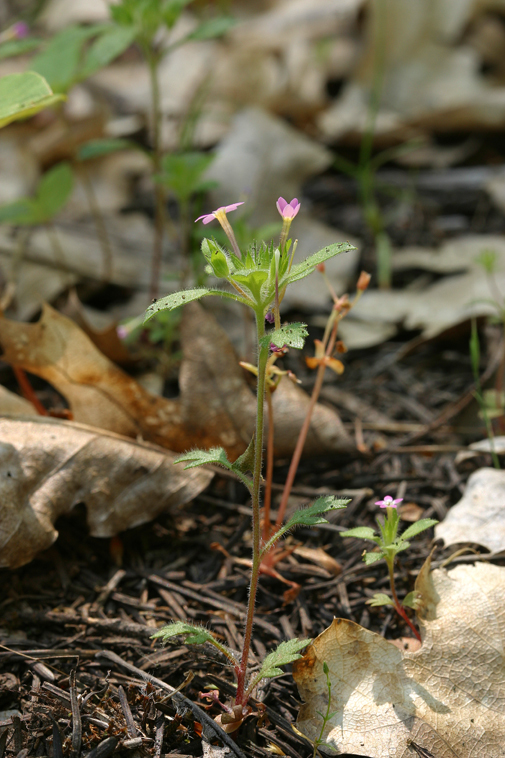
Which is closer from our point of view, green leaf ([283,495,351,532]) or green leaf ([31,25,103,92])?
green leaf ([283,495,351,532])

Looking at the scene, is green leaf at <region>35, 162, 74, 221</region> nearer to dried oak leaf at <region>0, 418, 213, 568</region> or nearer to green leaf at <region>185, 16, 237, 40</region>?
green leaf at <region>185, 16, 237, 40</region>

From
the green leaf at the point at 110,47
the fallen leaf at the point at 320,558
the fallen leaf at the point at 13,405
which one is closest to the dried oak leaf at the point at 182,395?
the fallen leaf at the point at 13,405

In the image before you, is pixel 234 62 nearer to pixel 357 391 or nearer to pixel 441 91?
pixel 441 91

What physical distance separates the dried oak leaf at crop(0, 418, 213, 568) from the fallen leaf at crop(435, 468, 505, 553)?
75 cm

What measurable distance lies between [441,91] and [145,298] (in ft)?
11.1

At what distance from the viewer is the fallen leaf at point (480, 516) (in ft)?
5.62

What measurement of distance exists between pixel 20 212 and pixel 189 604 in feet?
6.10

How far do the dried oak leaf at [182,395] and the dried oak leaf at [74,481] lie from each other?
0.49 feet

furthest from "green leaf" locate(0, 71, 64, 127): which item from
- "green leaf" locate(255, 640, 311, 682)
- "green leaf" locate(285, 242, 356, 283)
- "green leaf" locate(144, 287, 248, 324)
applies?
"green leaf" locate(255, 640, 311, 682)

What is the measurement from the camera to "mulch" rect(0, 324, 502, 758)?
1333 millimetres

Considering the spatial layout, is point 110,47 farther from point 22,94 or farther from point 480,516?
point 480,516

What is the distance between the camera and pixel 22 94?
1.64 meters

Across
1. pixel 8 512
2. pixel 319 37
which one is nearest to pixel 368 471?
pixel 8 512

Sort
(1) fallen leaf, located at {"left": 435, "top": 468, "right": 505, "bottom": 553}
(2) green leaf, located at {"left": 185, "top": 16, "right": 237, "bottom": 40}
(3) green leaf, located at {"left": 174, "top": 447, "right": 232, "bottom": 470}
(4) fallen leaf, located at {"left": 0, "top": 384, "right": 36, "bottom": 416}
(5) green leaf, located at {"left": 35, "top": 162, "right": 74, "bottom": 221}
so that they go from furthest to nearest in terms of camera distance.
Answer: (5) green leaf, located at {"left": 35, "top": 162, "right": 74, "bottom": 221} < (2) green leaf, located at {"left": 185, "top": 16, "right": 237, "bottom": 40} < (4) fallen leaf, located at {"left": 0, "top": 384, "right": 36, "bottom": 416} < (1) fallen leaf, located at {"left": 435, "top": 468, "right": 505, "bottom": 553} < (3) green leaf, located at {"left": 174, "top": 447, "right": 232, "bottom": 470}
